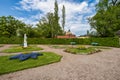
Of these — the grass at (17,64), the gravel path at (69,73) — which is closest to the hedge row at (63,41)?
the gravel path at (69,73)

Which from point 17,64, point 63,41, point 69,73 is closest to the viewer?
point 69,73

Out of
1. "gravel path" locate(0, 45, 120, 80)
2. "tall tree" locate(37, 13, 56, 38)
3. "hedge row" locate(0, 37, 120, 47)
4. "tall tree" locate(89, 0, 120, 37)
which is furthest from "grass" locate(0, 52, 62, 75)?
"tall tree" locate(37, 13, 56, 38)

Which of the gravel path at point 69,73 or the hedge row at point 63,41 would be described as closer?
the gravel path at point 69,73

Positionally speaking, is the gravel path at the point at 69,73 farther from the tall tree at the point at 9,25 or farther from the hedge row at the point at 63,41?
the tall tree at the point at 9,25

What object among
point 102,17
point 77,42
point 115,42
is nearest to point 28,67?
point 115,42

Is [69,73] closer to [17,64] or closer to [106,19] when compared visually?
[17,64]

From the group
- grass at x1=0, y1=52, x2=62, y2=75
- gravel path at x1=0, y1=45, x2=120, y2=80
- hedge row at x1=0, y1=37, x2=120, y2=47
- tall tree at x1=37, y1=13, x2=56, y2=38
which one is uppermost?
tall tree at x1=37, y1=13, x2=56, y2=38

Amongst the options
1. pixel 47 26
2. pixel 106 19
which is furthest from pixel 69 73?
pixel 47 26

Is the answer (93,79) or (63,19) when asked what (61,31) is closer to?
(63,19)

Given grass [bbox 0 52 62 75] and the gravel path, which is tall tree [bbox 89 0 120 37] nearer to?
the gravel path

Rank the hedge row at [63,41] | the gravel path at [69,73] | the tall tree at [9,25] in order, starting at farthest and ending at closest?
the tall tree at [9,25] < the hedge row at [63,41] < the gravel path at [69,73]

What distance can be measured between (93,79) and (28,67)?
4099 mm

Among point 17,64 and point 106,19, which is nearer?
point 17,64

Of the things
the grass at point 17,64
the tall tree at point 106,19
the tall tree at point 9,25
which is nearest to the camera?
the grass at point 17,64
